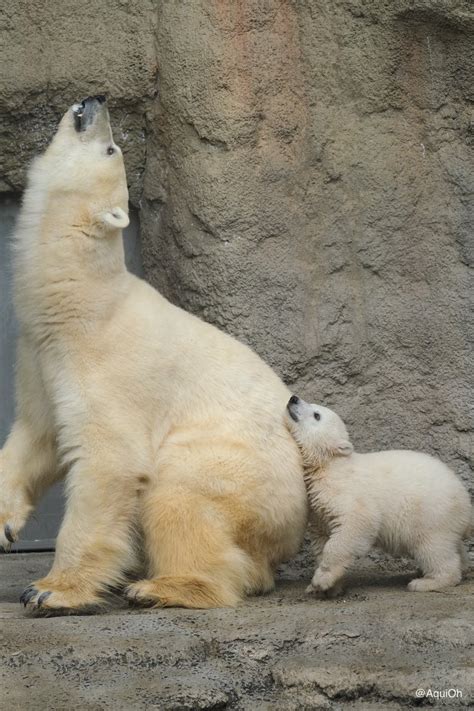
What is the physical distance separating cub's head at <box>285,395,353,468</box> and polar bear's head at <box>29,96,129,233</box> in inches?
41.7

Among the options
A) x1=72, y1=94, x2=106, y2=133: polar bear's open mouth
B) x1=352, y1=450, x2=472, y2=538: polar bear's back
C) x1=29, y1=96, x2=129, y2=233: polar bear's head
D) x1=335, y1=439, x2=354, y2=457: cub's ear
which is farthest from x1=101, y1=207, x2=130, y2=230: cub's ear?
x1=352, y1=450, x2=472, y2=538: polar bear's back

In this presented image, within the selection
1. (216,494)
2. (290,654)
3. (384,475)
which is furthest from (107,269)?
(290,654)

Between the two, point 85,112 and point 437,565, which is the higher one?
point 85,112

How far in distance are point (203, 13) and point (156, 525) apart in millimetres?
2538

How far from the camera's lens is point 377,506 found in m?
5.03

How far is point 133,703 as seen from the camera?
3912mm

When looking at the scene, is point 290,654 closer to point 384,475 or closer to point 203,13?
point 384,475

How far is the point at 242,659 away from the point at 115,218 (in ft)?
6.09

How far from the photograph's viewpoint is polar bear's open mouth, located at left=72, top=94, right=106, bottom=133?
16.8 ft

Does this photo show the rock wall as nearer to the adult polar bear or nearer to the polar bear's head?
the adult polar bear

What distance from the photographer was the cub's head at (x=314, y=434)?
5.18m

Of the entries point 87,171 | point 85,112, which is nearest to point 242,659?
point 87,171

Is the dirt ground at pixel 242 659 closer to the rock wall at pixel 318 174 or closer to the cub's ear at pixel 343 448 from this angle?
the cub's ear at pixel 343 448

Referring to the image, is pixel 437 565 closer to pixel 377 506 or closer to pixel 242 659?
pixel 377 506
